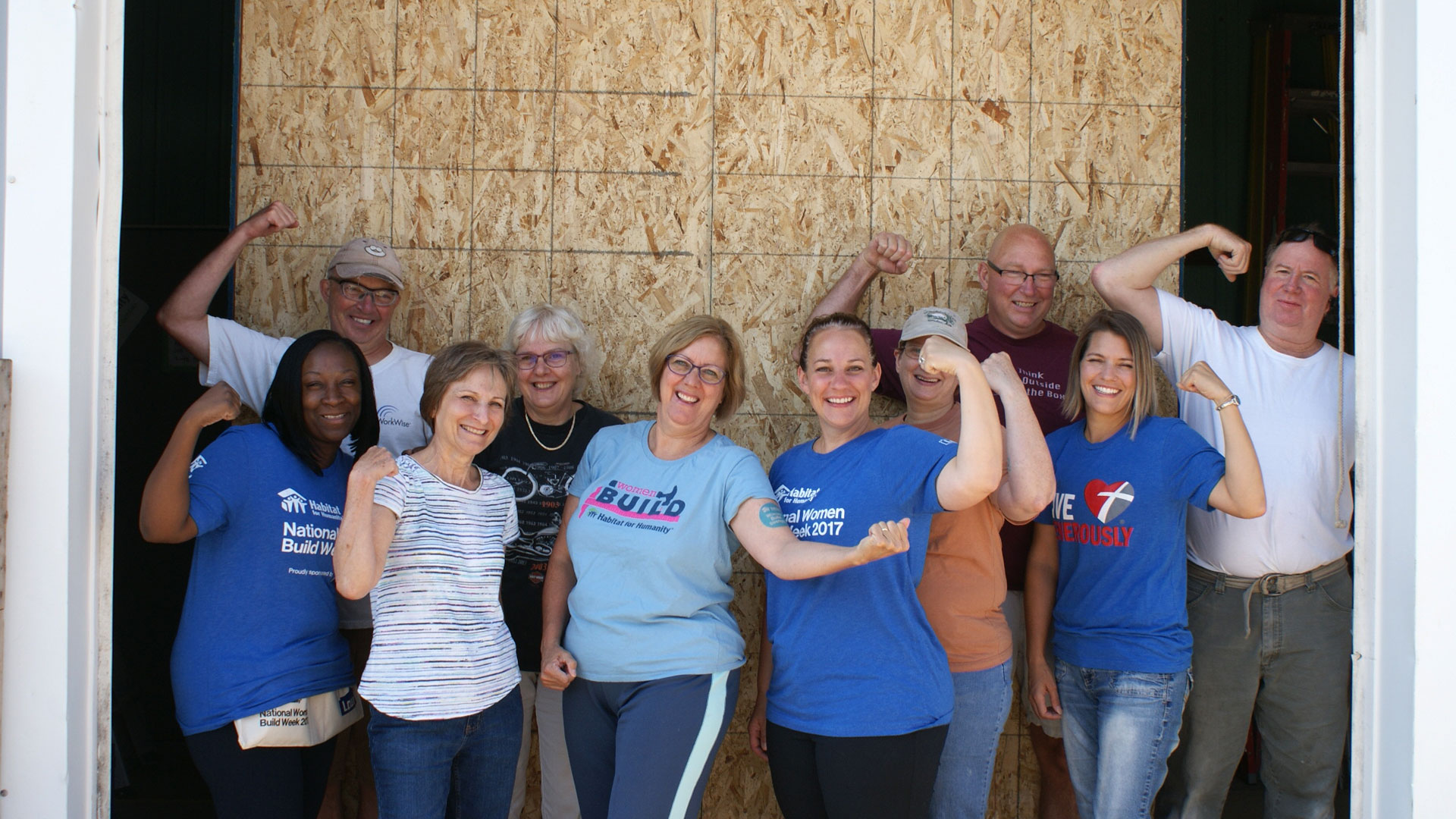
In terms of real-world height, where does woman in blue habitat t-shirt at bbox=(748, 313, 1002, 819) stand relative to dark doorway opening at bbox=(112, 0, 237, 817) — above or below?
below

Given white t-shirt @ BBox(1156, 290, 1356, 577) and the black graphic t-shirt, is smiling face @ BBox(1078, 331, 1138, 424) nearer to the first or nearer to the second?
white t-shirt @ BBox(1156, 290, 1356, 577)

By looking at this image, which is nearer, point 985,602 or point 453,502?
point 453,502

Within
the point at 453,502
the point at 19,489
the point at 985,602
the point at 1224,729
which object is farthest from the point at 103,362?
the point at 1224,729

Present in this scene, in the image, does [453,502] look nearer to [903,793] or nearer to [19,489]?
[19,489]

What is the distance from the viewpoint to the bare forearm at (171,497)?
238 centimetres

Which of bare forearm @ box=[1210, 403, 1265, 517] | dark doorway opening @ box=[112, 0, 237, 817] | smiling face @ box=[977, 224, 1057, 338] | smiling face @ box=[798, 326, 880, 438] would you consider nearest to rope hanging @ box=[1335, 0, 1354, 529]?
bare forearm @ box=[1210, 403, 1265, 517]

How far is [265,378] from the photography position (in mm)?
3244

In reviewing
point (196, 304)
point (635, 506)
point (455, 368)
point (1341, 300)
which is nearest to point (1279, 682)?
point (1341, 300)

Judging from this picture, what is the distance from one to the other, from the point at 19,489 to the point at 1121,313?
9.20 ft

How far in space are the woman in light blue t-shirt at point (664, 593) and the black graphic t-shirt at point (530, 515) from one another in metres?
0.42

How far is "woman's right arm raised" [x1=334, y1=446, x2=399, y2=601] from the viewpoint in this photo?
2186 mm

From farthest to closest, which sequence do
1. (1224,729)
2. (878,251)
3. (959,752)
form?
1. (878,251)
2. (1224,729)
3. (959,752)

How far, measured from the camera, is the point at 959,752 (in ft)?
8.75

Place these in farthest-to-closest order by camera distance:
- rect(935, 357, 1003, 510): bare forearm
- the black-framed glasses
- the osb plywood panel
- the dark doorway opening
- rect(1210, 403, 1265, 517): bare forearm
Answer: the dark doorway opening < the osb plywood panel < the black-framed glasses < rect(1210, 403, 1265, 517): bare forearm < rect(935, 357, 1003, 510): bare forearm
